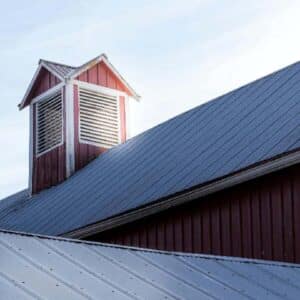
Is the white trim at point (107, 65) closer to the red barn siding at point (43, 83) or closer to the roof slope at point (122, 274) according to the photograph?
the red barn siding at point (43, 83)

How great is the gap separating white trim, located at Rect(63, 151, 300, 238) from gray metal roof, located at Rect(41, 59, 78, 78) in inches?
291

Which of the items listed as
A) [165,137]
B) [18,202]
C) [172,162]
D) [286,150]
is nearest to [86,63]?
[18,202]

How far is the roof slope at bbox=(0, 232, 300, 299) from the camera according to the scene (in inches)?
292

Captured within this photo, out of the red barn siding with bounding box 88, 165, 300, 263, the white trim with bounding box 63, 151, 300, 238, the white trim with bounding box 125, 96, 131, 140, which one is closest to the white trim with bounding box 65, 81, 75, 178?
the white trim with bounding box 125, 96, 131, 140

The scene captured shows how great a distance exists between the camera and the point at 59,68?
941 inches

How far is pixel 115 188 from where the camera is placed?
17297 millimetres

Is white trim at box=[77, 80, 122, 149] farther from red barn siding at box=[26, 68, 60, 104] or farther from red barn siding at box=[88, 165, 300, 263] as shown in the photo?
red barn siding at box=[88, 165, 300, 263]

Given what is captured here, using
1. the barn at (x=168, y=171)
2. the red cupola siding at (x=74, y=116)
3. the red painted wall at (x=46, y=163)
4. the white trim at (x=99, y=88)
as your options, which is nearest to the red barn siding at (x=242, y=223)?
the barn at (x=168, y=171)

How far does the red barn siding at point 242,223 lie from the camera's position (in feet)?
41.8

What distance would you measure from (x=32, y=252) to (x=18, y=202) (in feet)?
50.1

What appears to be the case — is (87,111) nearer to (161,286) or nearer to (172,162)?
(172,162)

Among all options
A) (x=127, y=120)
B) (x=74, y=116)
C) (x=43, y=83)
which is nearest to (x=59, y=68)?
(x=43, y=83)

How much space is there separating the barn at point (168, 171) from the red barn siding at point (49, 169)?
38 mm

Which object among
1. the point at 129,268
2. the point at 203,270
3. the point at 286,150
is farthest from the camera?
the point at 286,150
